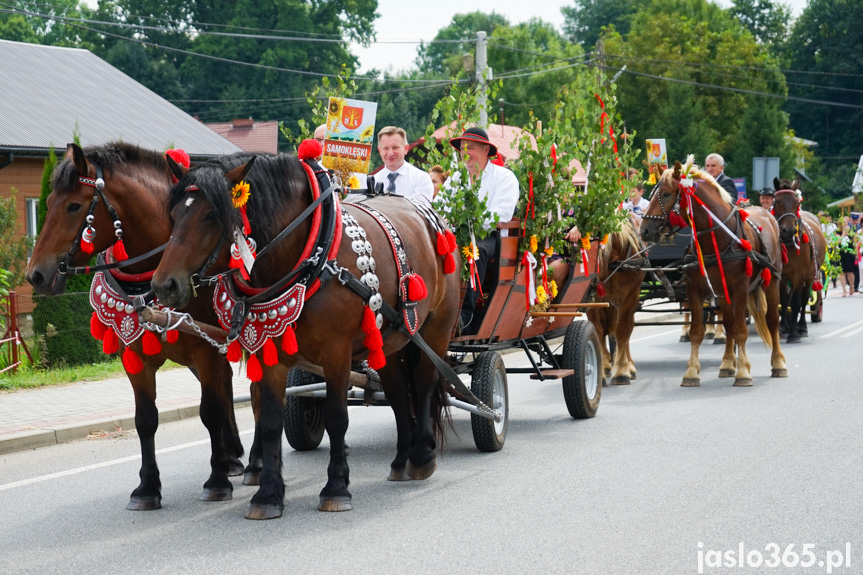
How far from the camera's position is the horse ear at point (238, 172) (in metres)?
5.24

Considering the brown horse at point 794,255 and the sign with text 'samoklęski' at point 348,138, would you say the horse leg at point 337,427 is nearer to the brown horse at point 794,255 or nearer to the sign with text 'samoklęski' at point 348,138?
the sign with text 'samoklęski' at point 348,138

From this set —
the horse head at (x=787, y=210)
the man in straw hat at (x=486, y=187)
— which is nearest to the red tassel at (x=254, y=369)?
the man in straw hat at (x=486, y=187)

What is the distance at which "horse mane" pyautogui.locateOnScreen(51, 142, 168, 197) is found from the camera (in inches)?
217

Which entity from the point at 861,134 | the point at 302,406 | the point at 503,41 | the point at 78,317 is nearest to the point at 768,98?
the point at 503,41

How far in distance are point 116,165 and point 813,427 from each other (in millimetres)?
Answer: 5656

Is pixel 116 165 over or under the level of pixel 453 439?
over

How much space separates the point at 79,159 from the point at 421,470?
282 cm

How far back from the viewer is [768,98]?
46125 mm

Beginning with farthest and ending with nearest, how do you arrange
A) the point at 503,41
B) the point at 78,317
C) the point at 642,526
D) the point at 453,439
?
the point at 503,41, the point at 78,317, the point at 453,439, the point at 642,526

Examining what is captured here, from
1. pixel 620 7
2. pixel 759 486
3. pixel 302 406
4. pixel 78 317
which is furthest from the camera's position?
pixel 620 7

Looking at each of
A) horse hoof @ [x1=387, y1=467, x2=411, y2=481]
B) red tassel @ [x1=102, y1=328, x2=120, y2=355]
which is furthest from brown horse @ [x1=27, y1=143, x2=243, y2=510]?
horse hoof @ [x1=387, y1=467, x2=411, y2=481]

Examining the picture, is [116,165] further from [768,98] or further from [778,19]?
[778,19]

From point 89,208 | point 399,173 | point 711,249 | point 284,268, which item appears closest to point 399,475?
A: point 284,268

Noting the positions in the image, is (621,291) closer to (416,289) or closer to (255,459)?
(416,289)
